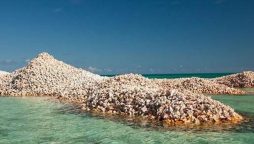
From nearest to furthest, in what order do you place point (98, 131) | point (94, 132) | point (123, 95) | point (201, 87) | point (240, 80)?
point (94, 132), point (98, 131), point (123, 95), point (201, 87), point (240, 80)

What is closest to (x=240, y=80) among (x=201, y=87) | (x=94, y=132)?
(x=201, y=87)

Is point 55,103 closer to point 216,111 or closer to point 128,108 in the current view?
point 128,108

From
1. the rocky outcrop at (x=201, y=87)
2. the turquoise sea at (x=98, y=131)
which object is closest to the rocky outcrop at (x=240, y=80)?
the rocky outcrop at (x=201, y=87)

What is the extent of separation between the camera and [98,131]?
18062mm

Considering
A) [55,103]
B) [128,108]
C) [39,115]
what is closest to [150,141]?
[128,108]

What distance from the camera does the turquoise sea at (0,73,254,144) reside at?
1617 cm

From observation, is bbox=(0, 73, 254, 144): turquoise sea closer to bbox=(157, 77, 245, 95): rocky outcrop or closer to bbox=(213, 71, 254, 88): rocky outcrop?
bbox=(157, 77, 245, 95): rocky outcrop

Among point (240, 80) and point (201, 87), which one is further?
point (240, 80)

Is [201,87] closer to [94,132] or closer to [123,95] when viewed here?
[123,95]

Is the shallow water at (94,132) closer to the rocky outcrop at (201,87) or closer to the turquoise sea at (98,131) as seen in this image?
the turquoise sea at (98,131)

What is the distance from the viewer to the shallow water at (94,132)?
53.1 feet

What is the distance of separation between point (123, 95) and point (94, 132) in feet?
24.0

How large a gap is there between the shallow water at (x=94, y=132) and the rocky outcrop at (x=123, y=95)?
1.80 meters

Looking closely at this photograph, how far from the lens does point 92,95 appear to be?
92.3 ft
